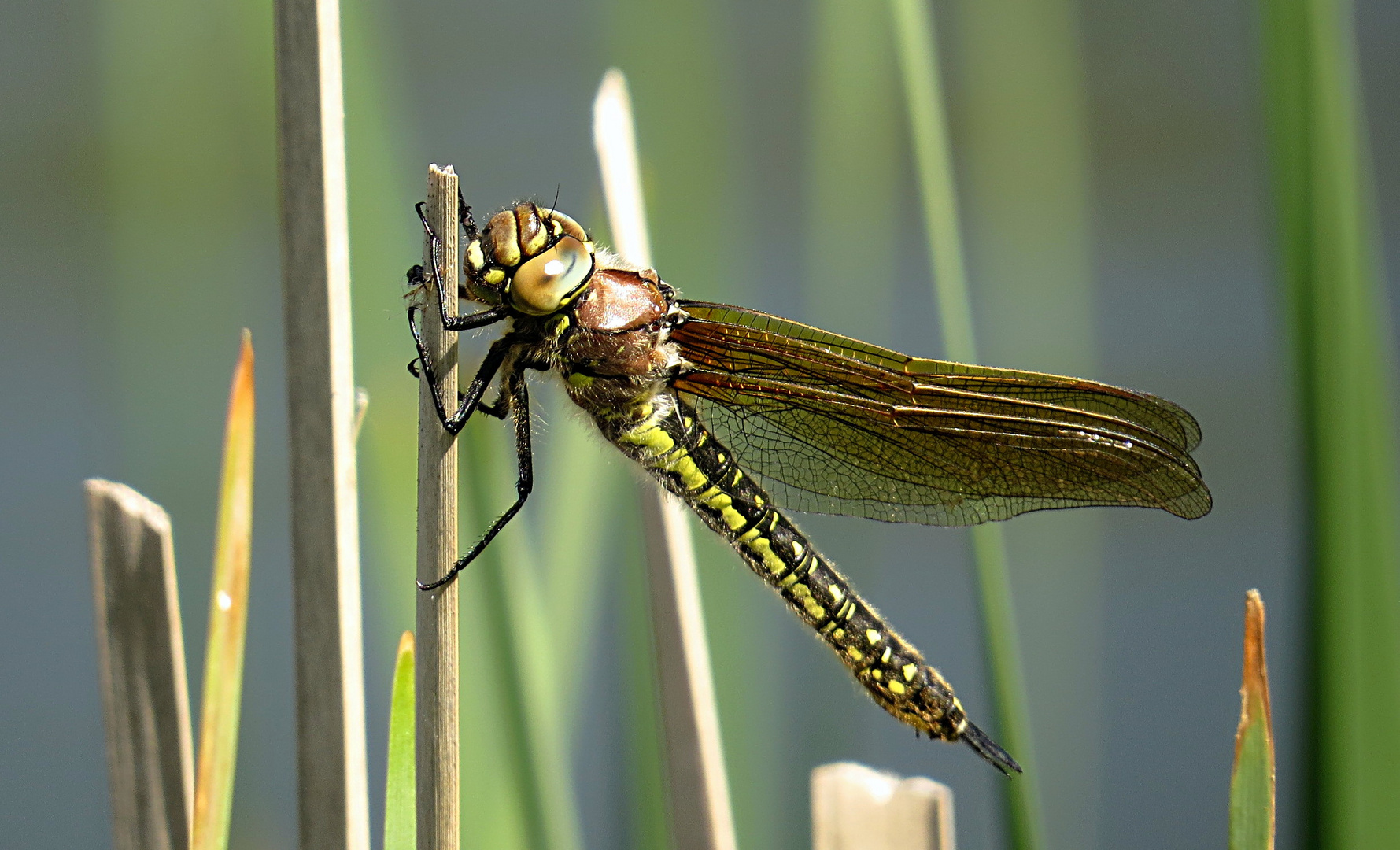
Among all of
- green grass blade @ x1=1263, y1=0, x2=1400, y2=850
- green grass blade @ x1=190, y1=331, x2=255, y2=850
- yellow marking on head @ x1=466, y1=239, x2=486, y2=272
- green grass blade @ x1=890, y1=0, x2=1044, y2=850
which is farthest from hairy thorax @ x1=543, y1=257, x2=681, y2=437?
green grass blade @ x1=1263, y1=0, x2=1400, y2=850

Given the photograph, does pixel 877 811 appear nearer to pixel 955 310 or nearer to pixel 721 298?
pixel 955 310

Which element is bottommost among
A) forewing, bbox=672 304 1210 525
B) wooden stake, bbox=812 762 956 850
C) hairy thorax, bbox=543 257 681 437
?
wooden stake, bbox=812 762 956 850

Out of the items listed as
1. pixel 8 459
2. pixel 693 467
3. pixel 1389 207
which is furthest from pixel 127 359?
pixel 1389 207

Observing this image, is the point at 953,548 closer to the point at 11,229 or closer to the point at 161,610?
the point at 161,610

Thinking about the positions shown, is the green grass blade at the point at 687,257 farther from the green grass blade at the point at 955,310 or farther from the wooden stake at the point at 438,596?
the wooden stake at the point at 438,596

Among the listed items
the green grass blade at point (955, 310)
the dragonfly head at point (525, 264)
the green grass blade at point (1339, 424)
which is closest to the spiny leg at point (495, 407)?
the dragonfly head at point (525, 264)

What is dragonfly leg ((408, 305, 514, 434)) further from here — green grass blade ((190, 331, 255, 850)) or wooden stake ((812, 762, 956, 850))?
wooden stake ((812, 762, 956, 850))

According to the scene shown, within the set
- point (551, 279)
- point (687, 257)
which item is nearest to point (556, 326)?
point (551, 279)
